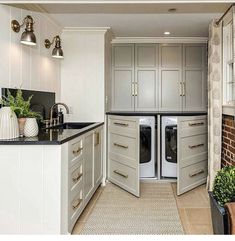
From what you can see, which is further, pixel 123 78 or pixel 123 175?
pixel 123 78

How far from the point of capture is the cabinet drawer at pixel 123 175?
3.79 metres

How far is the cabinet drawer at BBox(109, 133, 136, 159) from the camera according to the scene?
12.5 ft

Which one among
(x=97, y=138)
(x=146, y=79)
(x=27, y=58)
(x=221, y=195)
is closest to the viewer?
(x=221, y=195)

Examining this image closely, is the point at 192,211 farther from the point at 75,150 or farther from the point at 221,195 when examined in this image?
the point at 75,150

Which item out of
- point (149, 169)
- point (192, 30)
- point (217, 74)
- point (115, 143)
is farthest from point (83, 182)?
point (192, 30)

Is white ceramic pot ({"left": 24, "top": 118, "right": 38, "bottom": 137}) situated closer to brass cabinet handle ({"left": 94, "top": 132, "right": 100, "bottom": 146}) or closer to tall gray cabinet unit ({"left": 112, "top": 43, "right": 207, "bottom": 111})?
brass cabinet handle ({"left": 94, "top": 132, "right": 100, "bottom": 146})

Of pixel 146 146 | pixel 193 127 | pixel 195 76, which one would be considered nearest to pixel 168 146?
pixel 146 146

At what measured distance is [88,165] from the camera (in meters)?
3.31

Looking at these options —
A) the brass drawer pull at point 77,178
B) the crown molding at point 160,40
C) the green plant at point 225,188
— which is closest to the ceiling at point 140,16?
the crown molding at point 160,40

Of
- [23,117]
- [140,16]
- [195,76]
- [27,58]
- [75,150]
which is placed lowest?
[75,150]

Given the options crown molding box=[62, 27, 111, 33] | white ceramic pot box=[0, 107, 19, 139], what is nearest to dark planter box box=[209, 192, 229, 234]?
white ceramic pot box=[0, 107, 19, 139]

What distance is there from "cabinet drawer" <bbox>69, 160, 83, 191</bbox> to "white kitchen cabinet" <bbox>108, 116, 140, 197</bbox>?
1.01 meters

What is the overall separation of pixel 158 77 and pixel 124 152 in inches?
68.6

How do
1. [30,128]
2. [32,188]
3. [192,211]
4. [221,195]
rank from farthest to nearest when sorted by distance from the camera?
[192,211] → [30,128] → [32,188] → [221,195]
